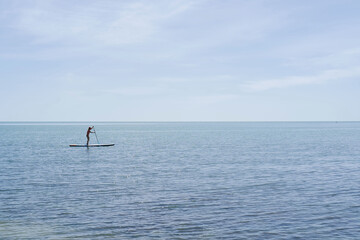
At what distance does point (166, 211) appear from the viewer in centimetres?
2186

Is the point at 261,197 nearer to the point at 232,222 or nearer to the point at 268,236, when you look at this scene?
the point at 232,222

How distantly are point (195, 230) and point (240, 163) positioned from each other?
28625 mm

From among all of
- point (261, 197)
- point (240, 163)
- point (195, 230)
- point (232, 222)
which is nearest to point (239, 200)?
point (261, 197)

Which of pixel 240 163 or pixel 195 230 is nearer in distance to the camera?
pixel 195 230

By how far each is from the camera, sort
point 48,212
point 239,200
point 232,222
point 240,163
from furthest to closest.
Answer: point 240,163
point 239,200
point 48,212
point 232,222

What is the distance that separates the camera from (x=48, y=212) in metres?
21.7

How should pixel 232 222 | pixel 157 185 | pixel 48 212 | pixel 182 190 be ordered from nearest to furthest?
pixel 232 222
pixel 48 212
pixel 182 190
pixel 157 185

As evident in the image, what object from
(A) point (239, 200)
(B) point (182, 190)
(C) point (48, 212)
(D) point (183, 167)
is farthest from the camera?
(D) point (183, 167)

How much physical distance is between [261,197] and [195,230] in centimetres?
868

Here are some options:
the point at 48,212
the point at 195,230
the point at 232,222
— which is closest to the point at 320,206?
the point at 232,222

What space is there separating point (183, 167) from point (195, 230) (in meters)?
24.5

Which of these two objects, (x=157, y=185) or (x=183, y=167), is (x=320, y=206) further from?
(x=183, y=167)

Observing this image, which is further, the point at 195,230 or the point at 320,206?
the point at 320,206

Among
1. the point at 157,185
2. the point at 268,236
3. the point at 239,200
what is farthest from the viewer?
the point at 157,185
